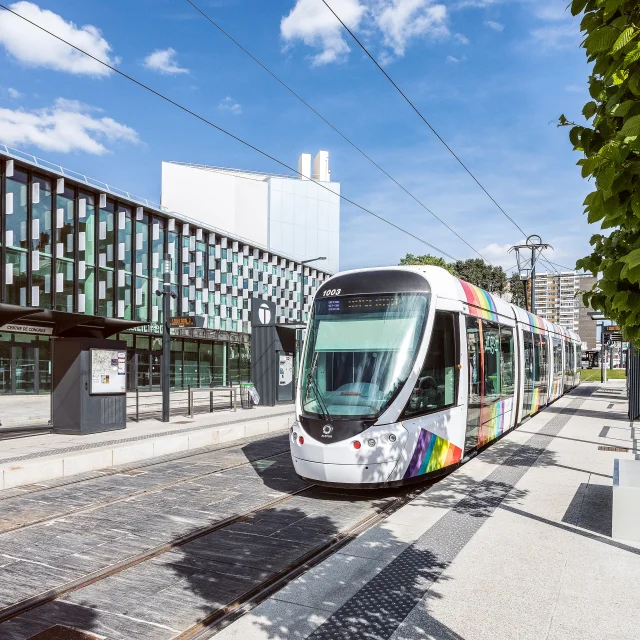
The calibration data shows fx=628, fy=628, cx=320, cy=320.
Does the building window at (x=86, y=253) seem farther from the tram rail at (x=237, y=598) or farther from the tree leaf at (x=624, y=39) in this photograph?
the tree leaf at (x=624, y=39)

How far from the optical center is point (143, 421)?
691 inches

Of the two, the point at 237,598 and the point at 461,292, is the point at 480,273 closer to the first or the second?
the point at 461,292

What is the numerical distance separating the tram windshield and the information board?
23.4 ft

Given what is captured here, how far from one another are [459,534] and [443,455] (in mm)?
2539

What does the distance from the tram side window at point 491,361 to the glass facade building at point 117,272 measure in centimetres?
1187

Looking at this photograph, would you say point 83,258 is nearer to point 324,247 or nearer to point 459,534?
point 459,534

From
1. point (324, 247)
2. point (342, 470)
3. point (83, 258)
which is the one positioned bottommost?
point (342, 470)

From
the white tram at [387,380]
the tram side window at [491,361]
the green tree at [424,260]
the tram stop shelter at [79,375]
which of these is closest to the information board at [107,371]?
the tram stop shelter at [79,375]

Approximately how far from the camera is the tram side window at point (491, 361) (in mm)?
10973

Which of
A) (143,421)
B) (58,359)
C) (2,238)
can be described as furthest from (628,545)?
(2,238)

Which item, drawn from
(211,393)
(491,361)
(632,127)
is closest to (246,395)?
(211,393)

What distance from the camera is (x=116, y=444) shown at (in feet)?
41.6

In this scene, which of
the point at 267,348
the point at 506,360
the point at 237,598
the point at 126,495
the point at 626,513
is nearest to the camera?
the point at 237,598

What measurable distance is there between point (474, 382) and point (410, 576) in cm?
518
